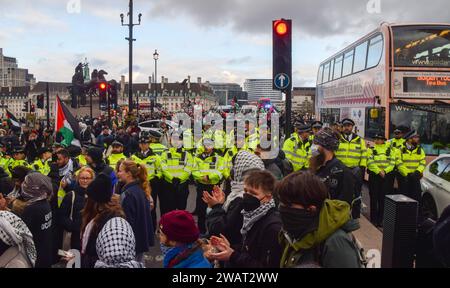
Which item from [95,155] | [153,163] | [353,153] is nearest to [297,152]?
[353,153]

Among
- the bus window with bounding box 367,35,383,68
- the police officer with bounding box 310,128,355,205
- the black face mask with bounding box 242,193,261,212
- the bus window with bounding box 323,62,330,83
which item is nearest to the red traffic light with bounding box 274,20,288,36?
the police officer with bounding box 310,128,355,205

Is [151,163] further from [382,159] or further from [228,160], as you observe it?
[382,159]

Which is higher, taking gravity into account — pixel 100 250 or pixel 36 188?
pixel 36 188

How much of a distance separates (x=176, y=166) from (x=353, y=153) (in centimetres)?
314

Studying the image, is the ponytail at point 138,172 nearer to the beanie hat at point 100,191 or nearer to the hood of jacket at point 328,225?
the beanie hat at point 100,191

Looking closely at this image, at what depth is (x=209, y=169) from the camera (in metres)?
7.46

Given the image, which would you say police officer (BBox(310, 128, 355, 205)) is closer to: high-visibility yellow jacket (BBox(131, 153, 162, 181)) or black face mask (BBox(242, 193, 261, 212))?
black face mask (BBox(242, 193, 261, 212))

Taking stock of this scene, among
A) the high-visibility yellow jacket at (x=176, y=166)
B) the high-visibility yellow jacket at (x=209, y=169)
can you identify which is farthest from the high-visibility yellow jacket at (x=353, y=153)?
the high-visibility yellow jacket at (x=176, y=166)

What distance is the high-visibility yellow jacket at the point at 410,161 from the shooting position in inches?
318

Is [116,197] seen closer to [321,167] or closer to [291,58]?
[321,167]

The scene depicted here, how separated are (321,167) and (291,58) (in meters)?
2.79

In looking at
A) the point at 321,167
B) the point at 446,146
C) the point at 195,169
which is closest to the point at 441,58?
the point at 446,146

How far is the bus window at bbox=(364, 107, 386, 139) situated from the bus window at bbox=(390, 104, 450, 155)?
0.92 ft
